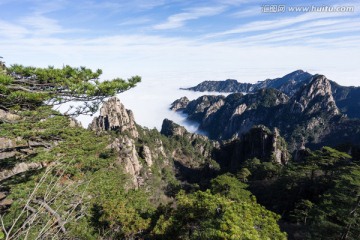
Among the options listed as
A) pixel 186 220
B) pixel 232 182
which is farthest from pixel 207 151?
pixel 186 220

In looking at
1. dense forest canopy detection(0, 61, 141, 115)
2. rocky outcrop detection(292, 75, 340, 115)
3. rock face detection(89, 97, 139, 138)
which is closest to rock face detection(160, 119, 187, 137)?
rock face detection(89, 97, 139, 138)

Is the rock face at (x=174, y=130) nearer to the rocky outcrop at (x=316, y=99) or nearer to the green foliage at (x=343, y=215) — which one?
the rocky outcrop at (x=316, y=99)

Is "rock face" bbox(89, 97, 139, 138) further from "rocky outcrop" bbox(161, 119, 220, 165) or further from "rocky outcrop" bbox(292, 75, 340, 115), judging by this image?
"rocky outcrop" bbox(292, 75, 340, 115)

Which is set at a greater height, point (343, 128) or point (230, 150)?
point (343, 128)

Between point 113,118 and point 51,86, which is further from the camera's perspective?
point 113,118

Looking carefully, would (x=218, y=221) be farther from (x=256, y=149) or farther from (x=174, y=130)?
(x=174, y=130)

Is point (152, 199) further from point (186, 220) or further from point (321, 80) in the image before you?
point (321, 80)

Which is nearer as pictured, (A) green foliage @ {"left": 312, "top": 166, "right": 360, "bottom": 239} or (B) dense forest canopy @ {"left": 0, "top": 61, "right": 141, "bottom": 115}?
(B) dense forest canopy @ {"left": 0, "top": 61, "right": 141, "bottom": 115}

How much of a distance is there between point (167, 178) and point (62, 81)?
8279 cm

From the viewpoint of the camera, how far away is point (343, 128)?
12506 cm

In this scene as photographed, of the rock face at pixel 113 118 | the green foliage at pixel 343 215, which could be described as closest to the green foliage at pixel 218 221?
the green foliage at pixel 343 215

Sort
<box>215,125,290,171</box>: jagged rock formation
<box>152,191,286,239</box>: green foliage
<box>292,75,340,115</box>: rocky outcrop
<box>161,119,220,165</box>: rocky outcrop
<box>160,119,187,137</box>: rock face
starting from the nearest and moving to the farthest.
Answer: <box>152,191,286,239</box>: green foliage → <box>215,125,290,171</box>: jagged rock formation → <box>161,119,220,165</box>: rocky outcrop → <box>160,119,187,137</box>: rock face → <box>292,75,340,115</box>: rocky outcrop

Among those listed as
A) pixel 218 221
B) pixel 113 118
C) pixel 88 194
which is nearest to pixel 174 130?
pixel 113 118

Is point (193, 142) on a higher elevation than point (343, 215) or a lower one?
lower
